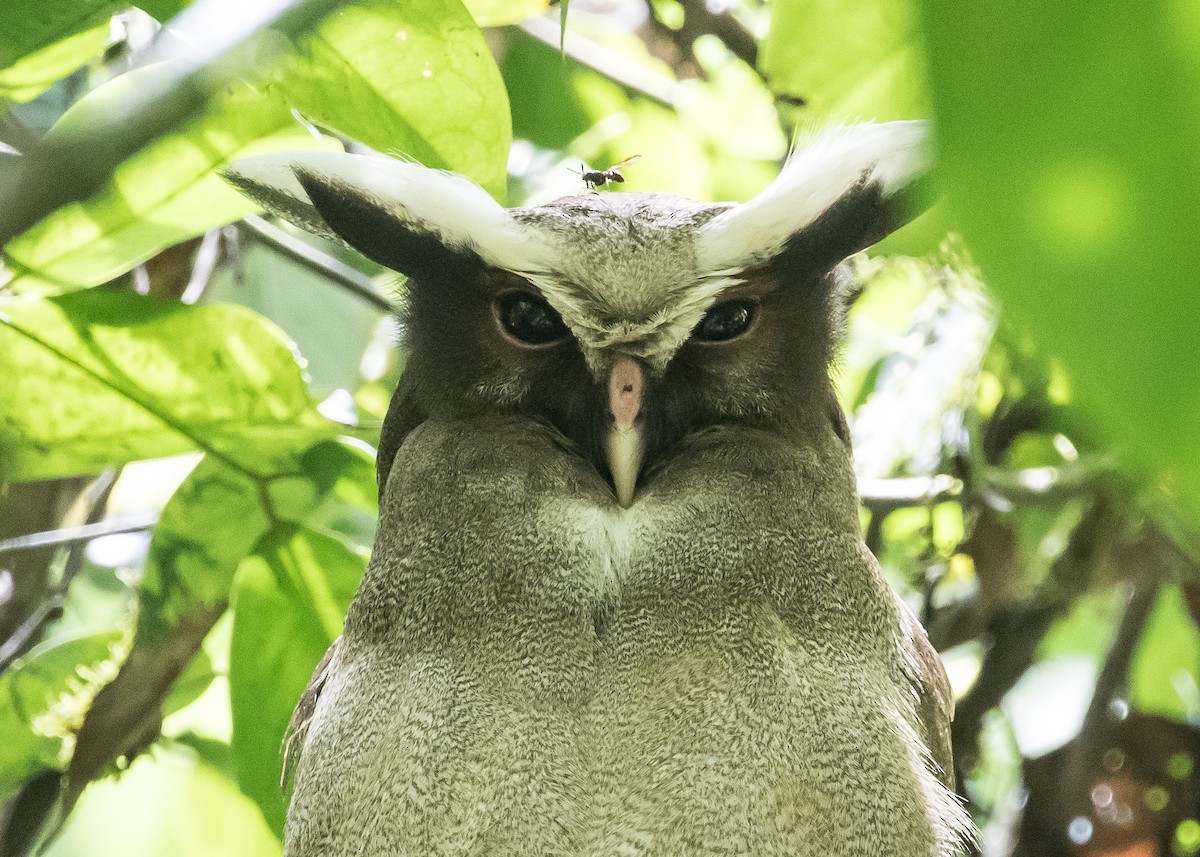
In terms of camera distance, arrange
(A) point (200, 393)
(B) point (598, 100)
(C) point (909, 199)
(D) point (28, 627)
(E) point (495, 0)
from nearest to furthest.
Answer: (C) point (909, 199), (E) point (495, 0), (A) point (200, 393), (D) point (28, 627), (B) point (598, 100)

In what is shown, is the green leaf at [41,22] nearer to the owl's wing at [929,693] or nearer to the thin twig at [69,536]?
the thin twig at [69,536]

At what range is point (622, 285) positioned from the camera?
3.95 feet

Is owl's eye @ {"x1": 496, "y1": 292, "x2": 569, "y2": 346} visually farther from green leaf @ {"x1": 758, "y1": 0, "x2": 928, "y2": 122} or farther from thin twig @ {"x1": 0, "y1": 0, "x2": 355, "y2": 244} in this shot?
thin twig @ {"x1": 0, "y1": 0, "x2": 355, "y2": 244}

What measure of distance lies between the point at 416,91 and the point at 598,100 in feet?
3.57

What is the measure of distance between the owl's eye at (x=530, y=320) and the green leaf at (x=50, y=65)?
1.53ft

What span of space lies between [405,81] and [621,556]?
530 millimetres

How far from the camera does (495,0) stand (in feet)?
4.62

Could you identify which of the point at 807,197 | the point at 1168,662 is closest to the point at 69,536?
the point at 807,197

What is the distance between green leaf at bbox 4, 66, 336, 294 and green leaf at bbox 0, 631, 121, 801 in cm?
58

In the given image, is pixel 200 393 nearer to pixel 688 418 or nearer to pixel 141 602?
pixel 141 602

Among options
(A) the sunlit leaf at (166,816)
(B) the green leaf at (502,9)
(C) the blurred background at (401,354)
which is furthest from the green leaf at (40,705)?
(B) the green leaf at (502,9)

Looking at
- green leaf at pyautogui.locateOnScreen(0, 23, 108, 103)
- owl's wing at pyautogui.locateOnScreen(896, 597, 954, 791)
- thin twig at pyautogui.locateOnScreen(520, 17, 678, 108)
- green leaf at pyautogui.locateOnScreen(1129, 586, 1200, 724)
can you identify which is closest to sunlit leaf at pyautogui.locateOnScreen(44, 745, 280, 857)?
owl's wing at pyautogui.locateOnScreen(896, 597, 954, 791)

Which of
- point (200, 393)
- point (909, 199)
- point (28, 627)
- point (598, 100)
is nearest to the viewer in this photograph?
point (909, 199)

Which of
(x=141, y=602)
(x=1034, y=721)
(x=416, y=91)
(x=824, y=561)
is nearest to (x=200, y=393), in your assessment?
(x=141, y=602)
